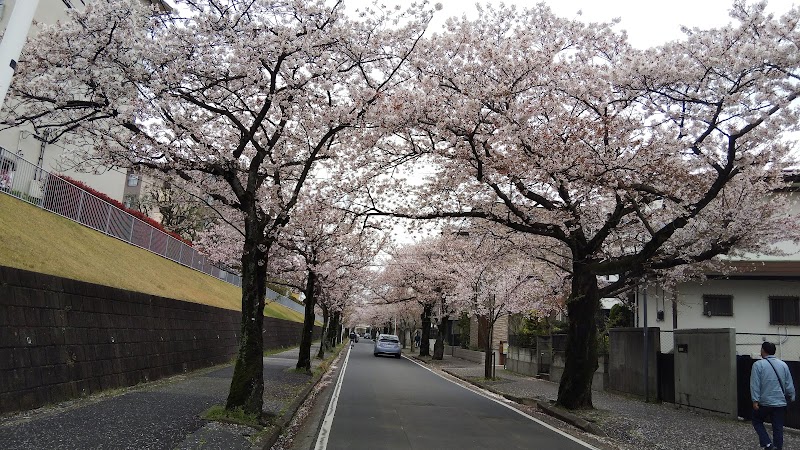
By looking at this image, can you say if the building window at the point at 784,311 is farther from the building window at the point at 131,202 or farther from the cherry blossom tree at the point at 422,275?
the building window at the point at 131,202

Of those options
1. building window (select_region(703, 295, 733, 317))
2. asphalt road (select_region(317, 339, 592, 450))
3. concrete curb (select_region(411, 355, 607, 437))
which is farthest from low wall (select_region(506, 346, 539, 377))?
asphalt road (select_region(317, 339, 592, 450))

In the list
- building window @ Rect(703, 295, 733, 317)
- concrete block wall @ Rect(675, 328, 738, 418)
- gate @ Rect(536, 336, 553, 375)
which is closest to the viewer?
concrete block wall @ Rect(675, 328, 738, 418)

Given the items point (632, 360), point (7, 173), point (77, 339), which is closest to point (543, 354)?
point (632, 360)

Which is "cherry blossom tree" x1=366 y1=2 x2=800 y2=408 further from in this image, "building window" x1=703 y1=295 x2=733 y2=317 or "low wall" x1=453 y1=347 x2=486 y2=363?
"low wall" x1=453 y1=347 x2=486 y2=363

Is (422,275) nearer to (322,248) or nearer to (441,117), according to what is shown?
(322,248)

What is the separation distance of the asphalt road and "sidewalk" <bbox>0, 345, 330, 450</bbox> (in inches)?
57.5

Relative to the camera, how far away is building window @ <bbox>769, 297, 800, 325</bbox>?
21000 millimetres

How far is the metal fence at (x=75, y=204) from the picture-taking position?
1402 cm

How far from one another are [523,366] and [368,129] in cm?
1880

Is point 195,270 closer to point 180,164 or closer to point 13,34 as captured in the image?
point 180,164

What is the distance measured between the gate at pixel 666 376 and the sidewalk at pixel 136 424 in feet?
34.7

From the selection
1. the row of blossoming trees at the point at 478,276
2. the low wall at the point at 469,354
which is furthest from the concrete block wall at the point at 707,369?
the low wall at the point at 469,354

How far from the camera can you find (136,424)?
8.23 metres

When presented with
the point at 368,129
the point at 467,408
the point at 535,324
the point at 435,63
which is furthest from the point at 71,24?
the point at 535,324
